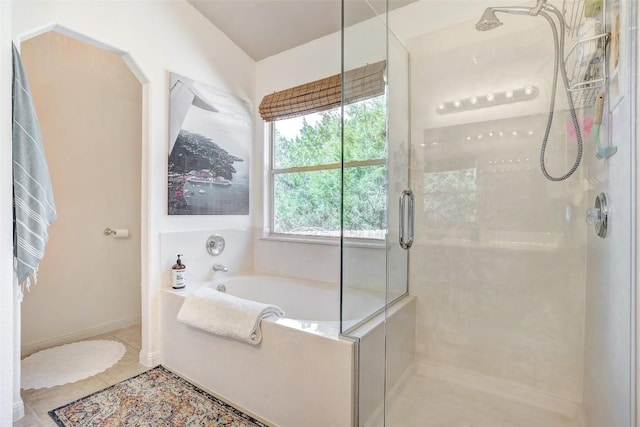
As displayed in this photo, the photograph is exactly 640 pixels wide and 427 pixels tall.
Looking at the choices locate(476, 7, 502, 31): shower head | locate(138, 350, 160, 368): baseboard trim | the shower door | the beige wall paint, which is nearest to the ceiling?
the shower door

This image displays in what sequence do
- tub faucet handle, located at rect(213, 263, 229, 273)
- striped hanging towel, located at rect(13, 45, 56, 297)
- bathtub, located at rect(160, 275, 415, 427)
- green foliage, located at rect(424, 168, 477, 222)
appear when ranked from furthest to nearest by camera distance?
tub faucet handle, located at rect(213, 263, 229, 273) → green foliage, located at rect(424, 168, 477, 222) → striped hanging towel, located at rect(13, 45, 56, 297) → bathtub, located at rect(160, 275, 415, 427)

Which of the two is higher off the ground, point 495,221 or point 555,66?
point 555,66

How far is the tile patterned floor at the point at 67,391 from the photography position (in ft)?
5.32

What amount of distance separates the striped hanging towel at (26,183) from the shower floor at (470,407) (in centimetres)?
204

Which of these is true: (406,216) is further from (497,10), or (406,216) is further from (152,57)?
(152,57)

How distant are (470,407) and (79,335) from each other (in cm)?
300

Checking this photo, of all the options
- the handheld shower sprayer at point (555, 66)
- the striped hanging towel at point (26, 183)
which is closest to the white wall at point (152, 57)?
the striped hanging towel at point (26, 183)

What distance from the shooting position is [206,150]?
8.29ft

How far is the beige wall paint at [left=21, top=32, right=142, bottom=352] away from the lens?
94.4 inches

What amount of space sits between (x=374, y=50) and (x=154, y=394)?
2503 mm

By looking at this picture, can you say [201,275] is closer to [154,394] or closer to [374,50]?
[154,394]

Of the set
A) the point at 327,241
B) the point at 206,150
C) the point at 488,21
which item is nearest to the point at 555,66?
the point at 488,21

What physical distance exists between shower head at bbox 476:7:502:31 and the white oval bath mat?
3338 mm

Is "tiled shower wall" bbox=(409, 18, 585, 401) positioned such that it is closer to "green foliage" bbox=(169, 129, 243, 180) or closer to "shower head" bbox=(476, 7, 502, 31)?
"shower head" bbox=(476, 7, 502, 31)
